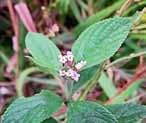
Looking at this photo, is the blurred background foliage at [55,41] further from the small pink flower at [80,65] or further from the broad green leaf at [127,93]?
the small pink flower at [80,65]

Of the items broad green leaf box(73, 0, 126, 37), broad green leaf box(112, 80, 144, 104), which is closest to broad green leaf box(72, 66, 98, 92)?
broad green leaf box(112, 80, 144, 104)

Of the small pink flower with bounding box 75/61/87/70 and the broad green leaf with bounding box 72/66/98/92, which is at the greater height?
the broad green leaf with bounding box 72/66/98/92

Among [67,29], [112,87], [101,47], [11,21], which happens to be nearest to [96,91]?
[112,87]

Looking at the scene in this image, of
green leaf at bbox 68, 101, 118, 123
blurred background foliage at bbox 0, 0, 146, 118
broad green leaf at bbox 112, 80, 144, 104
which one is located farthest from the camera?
blurred background foliage at bbox 0, 0, 146, 118

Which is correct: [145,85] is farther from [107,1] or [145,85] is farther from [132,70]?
[107,1]

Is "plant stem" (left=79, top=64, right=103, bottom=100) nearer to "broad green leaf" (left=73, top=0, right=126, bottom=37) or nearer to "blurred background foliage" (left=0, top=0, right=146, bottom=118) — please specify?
"blurred background foliage" (left=0, top=0, right=146, bottom=118)

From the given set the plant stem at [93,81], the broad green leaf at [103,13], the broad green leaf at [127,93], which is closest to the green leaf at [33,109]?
the plant stem at [93,81]

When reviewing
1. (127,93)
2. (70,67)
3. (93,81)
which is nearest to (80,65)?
(70,67)
